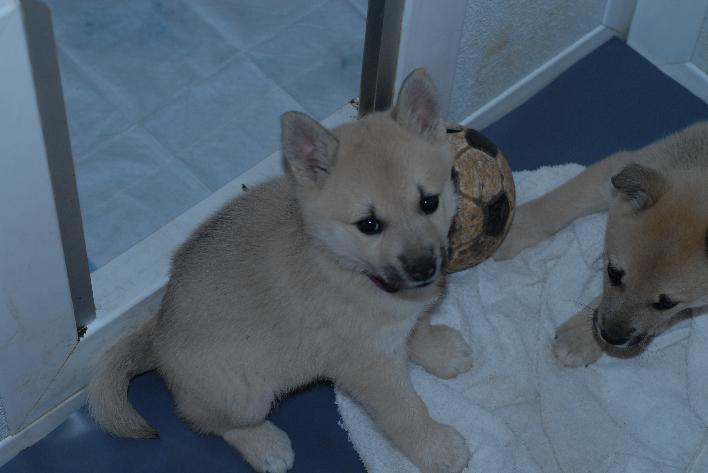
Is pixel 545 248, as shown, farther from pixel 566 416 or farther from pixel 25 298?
pixel 25 298

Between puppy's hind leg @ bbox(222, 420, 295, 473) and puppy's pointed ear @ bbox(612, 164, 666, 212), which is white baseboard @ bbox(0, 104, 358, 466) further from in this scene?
puppy's pointed ear @ bbox(612, 164, 666, 212)

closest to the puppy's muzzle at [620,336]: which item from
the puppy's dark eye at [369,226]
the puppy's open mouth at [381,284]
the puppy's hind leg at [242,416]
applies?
the puppy's open mouth at [381,284]

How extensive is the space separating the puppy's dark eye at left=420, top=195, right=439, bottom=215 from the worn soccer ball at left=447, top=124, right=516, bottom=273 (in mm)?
291

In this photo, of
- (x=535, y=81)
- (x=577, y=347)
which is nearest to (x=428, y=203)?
(x=577, y=347)

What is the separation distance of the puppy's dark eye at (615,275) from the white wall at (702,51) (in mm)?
1509

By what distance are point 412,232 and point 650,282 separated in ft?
2.38

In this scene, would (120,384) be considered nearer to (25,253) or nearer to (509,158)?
(25,253)

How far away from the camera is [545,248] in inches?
128

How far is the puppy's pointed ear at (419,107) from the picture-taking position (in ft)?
7.73

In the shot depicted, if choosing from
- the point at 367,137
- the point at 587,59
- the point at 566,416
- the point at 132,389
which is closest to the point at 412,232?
the point at 367,137

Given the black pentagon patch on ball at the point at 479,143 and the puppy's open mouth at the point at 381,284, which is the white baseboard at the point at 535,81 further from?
the puppy's open mouth at the point at 381,284

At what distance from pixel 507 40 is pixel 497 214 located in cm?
91

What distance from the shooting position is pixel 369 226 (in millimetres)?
2344

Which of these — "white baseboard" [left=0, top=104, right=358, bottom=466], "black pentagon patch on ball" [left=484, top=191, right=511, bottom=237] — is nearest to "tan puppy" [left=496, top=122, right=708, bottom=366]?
"black pentagon patch on ball" [left=484, top=191, right=511, bottom=237]
